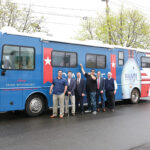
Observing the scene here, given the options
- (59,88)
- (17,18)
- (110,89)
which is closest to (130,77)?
(110,89)

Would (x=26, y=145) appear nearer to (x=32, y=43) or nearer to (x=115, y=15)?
(x=32, y=43)

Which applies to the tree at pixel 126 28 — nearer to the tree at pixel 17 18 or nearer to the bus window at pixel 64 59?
the tree at pixel 17 18

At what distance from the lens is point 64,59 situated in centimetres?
902

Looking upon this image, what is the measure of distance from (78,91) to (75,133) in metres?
3.06

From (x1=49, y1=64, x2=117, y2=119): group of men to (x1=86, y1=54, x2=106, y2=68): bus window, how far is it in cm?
62

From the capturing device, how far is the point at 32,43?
807 centimetres

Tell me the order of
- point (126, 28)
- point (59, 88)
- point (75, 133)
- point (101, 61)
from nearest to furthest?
point (75, 133) < point (59, 88) < point (101, 61) < point (126, 28)

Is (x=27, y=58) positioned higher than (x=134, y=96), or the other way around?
(x=27, y=58)

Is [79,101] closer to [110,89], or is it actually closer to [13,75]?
[110,89]

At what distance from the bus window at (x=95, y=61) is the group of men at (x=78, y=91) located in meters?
0.62

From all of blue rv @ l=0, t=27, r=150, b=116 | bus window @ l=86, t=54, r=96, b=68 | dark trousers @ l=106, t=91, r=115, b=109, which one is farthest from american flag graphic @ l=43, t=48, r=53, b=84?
dark trousers @ l=106, t=91, r=115, b=109

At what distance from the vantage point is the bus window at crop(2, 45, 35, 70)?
7.37 m

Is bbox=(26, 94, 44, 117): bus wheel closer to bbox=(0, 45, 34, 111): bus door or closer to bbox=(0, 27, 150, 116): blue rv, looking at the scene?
bbox=(0, 27, 150, 116): blue rv

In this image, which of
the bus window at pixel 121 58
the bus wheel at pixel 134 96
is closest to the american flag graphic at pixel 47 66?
the bus window at pixel 121 58
